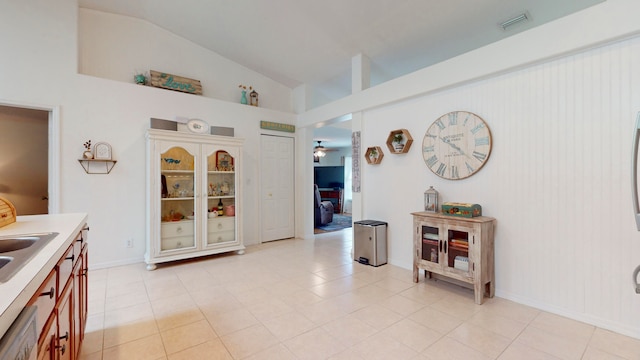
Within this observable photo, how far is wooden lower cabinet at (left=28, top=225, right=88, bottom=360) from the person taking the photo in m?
1.03

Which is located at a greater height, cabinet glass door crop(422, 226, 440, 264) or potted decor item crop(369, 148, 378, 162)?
potted decor item crop(369, 148, 378, 162)

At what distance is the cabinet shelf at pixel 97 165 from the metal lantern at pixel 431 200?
4.12 meters

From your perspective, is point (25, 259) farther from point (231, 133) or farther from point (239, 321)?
point (231, 133)

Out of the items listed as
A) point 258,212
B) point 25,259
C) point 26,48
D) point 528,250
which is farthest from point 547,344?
point 26,48

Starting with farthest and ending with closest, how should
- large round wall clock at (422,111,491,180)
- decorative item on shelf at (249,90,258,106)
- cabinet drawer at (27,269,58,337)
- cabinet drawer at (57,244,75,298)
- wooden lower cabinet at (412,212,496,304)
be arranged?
decorative item on shelf at (249,90,258,106) → large round wall clock at (422,111,491,180) → wooden lower cabinet at (412,212,496,304) → cabinet drawer at (57,244,75,298) → cabinet drawer at (27,269,58,337)

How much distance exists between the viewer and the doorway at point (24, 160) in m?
4.40

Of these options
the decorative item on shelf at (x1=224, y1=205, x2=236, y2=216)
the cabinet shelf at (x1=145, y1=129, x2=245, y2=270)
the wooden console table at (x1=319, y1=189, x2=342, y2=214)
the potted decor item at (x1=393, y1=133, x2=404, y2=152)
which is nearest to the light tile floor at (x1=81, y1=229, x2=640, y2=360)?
the cabinet shelf at (x1=145, y1=129, x2=245, y2=270)

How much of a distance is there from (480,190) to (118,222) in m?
4.63

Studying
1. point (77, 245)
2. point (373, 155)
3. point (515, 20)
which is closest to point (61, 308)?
point (77, 245)

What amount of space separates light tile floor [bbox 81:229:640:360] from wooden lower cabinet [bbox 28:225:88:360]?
21.2 inches

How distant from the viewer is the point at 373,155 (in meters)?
4.01

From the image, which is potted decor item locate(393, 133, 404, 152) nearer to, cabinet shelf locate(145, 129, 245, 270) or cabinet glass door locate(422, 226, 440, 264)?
cabinet glass door locate(422, 226, 440, 264)

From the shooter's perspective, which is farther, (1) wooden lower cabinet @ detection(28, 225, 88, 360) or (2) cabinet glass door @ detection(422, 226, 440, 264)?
(2) cabinet glass door @ detection(422, 226, 440, 264)

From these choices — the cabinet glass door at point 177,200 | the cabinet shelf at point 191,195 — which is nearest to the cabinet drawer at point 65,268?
the cabinet shelf at point 191,195
